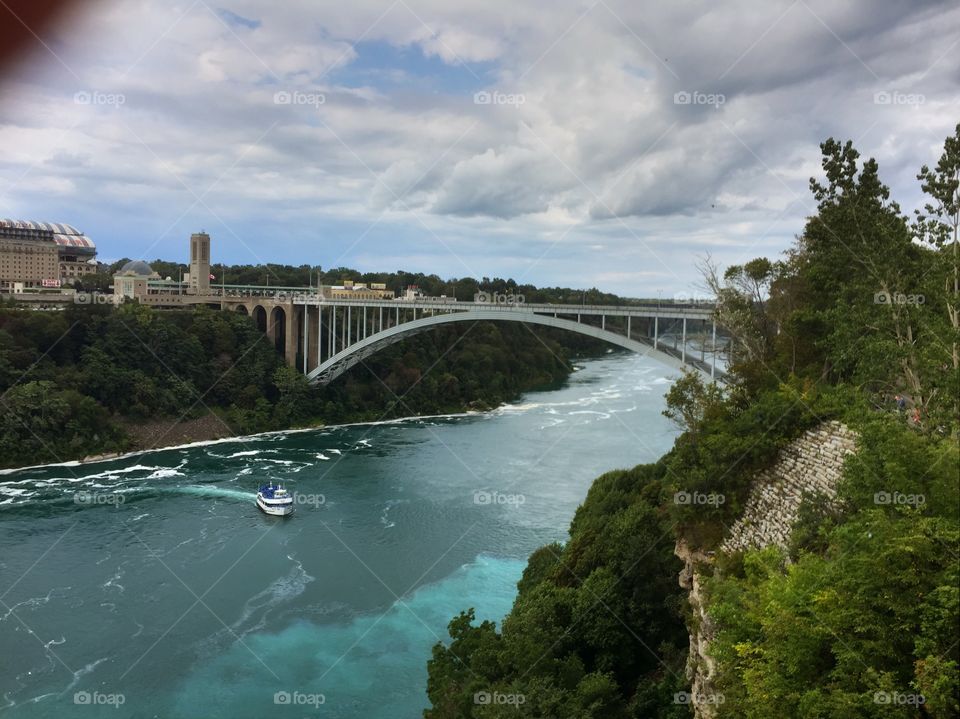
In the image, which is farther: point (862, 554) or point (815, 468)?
point (815, 468)

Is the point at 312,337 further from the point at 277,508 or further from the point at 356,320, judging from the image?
the point at 277,508

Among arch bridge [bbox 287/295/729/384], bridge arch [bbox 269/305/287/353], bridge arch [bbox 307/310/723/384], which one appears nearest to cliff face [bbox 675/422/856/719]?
arch bridge [bbox 287/295/729/384]

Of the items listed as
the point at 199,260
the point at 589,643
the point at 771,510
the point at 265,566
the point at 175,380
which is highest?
the point at 199,260

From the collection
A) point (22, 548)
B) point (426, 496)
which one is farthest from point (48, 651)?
point (426, 496)

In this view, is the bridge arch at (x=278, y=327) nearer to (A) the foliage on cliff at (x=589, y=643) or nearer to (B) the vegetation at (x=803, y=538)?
(B) the vegetation at (x=803, y=538)

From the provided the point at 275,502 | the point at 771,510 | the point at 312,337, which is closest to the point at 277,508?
the point at 275,502

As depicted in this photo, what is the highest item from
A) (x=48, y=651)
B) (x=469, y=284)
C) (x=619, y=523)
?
(x=469, y=284)

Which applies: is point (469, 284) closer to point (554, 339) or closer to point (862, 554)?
point (554, 339)
